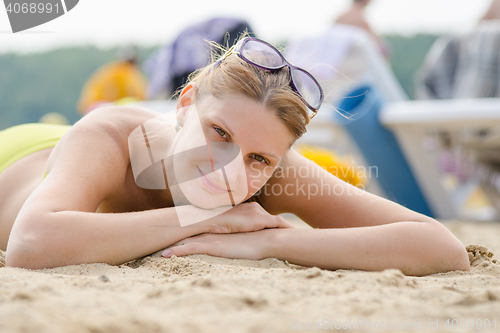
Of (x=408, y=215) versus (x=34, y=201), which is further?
(x=408, y=215)

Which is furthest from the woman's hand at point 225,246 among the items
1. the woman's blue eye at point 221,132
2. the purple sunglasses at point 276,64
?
the purple sunglasses at point 276,64

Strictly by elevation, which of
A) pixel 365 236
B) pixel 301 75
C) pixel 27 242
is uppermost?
pixel 301 75

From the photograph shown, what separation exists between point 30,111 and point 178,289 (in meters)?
13.5

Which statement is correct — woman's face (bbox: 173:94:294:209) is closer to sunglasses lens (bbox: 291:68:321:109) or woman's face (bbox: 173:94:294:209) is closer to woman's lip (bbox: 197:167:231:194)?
woman's lip (bbox: 197:167:231:194)

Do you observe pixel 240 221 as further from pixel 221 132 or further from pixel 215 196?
pixel 221 132

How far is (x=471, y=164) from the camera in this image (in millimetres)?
4273

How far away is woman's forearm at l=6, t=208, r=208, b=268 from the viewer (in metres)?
1.20

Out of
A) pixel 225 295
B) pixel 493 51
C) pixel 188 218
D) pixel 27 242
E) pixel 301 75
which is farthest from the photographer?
pixel 493 51

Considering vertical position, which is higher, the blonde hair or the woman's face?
the blonde hair

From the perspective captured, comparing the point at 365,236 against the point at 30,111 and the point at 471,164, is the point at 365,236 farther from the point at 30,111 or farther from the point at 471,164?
the point at 30,111

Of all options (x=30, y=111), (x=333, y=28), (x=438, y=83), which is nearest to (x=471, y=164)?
(x=438, y=83)

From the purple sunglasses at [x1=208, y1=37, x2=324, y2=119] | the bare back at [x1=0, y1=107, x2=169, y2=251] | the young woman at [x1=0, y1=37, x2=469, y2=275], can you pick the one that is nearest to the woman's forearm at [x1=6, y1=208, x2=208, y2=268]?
the young woman at [x1=0, y1=37, x2=469, y2=275]

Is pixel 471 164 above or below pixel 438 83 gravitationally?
below

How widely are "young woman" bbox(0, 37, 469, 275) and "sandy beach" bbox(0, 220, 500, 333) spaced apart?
11cm
